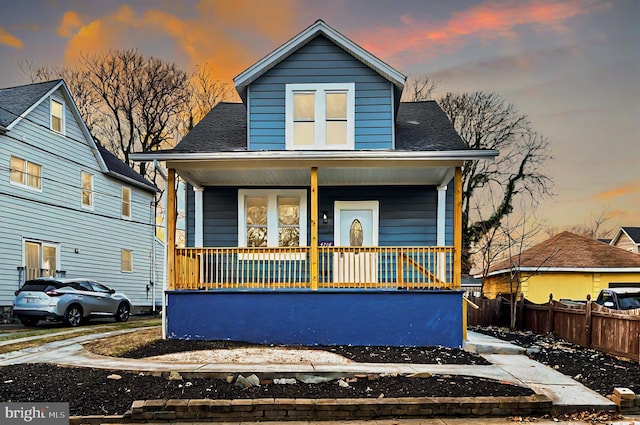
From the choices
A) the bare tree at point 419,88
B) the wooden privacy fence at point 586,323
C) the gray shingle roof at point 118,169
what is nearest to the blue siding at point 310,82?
the wooden privacy fence at point 586,323

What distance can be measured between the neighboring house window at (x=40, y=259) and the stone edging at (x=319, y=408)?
1332 centimetres

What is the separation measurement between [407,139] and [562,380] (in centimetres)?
649

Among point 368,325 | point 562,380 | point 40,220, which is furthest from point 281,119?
point 40,220

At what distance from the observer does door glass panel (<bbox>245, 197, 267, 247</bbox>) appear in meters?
12.4

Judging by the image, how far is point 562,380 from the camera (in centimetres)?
721

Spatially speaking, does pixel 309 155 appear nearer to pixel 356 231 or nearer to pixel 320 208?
pixel 320 208

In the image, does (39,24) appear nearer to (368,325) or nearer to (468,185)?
(368,325)

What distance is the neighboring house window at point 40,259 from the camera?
16531 mm

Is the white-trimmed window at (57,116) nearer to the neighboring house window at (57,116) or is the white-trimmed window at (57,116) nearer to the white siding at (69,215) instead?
the neighboring house window at (57,116)

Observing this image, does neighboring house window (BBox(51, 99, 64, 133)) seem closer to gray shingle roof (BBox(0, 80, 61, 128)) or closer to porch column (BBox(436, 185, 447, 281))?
gray shingle roof (BBox(0, 80, 61, 128))

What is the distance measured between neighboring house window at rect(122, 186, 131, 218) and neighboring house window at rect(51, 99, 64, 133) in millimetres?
4430

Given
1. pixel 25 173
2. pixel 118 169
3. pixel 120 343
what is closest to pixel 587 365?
pixel 120 343

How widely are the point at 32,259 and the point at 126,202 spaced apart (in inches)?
237

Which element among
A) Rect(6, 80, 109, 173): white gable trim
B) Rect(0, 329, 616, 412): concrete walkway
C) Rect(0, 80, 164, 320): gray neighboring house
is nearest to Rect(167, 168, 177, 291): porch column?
Rect(0, 329, 616, 412): concrete walkway
